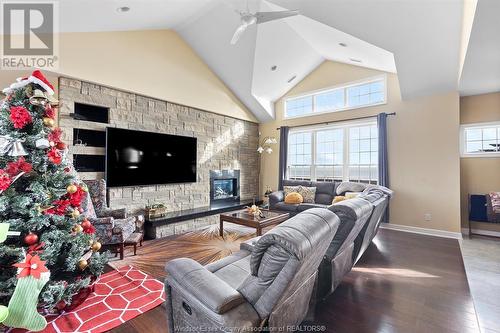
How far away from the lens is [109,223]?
3068mm

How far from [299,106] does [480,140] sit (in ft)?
12.7

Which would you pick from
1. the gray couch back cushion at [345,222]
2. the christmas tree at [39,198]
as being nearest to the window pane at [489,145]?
the gray couch back cushion at [345,222]

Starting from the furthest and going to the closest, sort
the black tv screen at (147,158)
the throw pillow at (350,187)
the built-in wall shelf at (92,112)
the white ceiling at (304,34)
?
the throw pillow at (350,187) → the black tv screen at (147,158) → the built-in wall shelf at (92,112) → the white ceiling at (304,34)

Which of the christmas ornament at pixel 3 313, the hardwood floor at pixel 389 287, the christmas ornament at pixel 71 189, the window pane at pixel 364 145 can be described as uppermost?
the window pane at pixel 364 145

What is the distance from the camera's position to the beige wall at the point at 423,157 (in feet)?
14.7

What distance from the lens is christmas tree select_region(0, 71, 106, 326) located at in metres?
1.88

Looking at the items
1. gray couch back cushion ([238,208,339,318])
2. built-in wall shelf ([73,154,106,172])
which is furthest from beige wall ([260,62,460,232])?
built-in wall shelf ([73,154,106,172])

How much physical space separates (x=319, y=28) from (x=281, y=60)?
1.28 meters

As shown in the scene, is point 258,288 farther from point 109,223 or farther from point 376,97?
point 376,97

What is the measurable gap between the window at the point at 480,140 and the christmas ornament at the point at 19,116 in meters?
6.71

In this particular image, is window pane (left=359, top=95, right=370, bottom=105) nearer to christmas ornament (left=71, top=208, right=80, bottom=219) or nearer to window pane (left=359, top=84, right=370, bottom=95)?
window pane (left=359, top=84, right=370, bottom=95)

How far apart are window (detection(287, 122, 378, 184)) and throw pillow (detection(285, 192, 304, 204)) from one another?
3.95 feet

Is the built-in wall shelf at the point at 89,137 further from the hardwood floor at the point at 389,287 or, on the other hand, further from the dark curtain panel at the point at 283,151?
the dark curtain panel at the point at 283,151

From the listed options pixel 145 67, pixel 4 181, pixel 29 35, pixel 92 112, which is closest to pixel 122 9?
pixel 145 67
